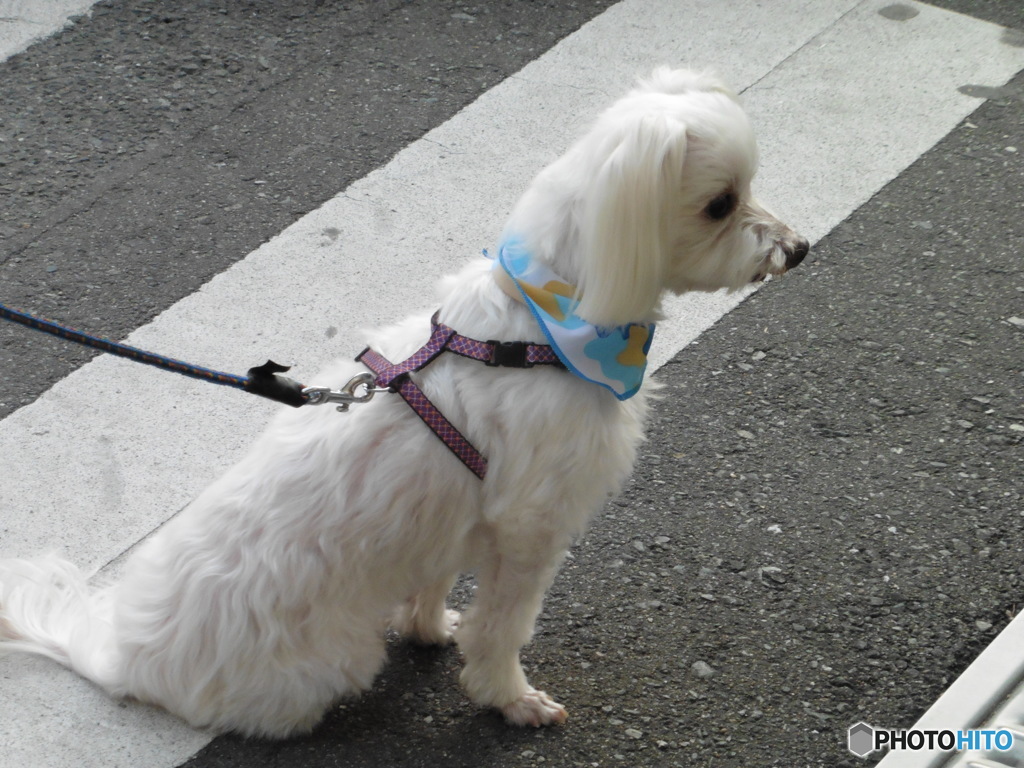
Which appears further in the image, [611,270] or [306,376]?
[306,376]

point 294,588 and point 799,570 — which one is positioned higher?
point 294,588

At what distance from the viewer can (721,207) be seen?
244 cm

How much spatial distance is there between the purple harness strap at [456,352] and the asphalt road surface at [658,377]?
0.85m

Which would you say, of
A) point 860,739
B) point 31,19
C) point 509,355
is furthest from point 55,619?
point 31,19

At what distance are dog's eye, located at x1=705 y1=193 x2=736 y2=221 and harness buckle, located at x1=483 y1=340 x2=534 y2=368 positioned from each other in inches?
19.8

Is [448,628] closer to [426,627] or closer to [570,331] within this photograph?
[426,627]

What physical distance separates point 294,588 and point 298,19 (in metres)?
4.02

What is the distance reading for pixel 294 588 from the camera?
8.36 feet

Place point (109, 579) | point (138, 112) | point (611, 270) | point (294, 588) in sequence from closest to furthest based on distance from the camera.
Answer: point (611, 270)
point (294, 588)
point (109, 579)
point (138, 112)

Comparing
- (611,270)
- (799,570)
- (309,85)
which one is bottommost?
(799,570)

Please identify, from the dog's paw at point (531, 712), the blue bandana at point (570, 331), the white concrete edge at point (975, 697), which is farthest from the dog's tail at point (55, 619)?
the white concrete edge at point (975, 697)

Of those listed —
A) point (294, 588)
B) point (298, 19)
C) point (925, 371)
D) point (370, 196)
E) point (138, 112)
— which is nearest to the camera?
point (294, 588)

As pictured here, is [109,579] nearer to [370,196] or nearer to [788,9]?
[370,196]

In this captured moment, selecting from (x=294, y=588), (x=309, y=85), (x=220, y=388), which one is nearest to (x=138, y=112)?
(x=309, y=85)
